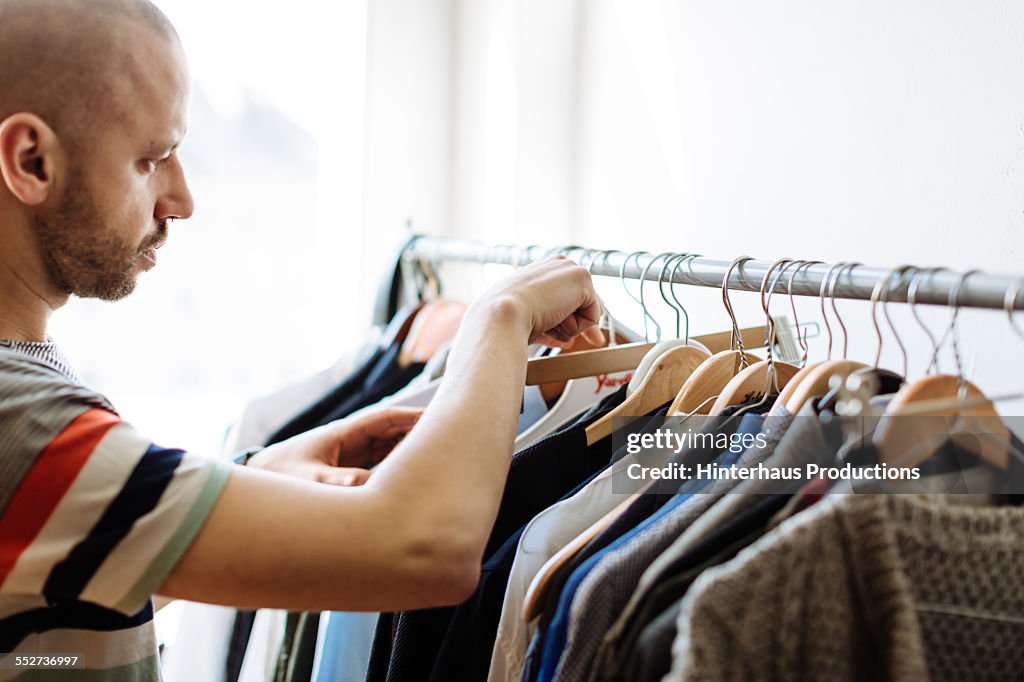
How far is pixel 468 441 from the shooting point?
690 millimetres

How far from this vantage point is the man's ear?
0.76 m

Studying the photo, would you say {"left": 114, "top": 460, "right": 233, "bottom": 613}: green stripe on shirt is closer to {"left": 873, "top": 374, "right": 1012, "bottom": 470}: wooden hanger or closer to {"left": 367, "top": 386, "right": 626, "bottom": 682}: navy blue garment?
{"left": 367, "top": 386, "right": 626, "bottom": 682}: navy blue garment

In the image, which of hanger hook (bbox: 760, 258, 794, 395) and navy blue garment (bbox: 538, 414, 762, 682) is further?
hanger hook (bbox: 760, 258, 794, 395)

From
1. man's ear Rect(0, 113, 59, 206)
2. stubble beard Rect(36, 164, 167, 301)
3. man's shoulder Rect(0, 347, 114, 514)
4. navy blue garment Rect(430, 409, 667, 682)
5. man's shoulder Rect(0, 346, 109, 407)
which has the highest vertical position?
man's ear Rect(0, 113, 59, 206)

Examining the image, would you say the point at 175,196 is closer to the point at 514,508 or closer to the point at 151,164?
the point at 151,164

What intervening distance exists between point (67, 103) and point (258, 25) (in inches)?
51.1

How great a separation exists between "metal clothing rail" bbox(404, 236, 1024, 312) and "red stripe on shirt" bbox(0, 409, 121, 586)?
1.99 feet

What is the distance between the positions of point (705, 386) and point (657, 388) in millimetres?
65

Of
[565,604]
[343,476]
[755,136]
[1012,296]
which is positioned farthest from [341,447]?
[755,136]

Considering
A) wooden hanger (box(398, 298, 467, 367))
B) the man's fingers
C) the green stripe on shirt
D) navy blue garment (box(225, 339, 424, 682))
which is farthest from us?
wooden hanger (box(398, 298, 467, 367))

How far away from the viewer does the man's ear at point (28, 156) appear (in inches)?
29.8

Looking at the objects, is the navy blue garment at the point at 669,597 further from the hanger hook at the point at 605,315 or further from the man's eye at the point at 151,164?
the man's eye at the point at 151,164

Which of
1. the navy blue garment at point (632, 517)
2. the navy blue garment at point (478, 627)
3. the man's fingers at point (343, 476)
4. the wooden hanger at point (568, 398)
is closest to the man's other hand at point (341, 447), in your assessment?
the man's fingers at point (343, 476)

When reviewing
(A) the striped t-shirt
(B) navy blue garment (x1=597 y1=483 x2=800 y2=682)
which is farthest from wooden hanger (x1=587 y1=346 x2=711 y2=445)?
(A) the striped t-shirt
